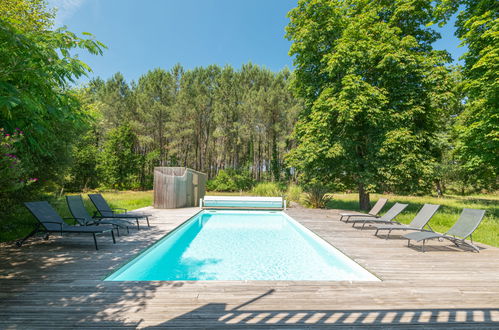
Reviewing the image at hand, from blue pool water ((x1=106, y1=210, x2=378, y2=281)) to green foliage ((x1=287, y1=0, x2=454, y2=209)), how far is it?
16.9ft

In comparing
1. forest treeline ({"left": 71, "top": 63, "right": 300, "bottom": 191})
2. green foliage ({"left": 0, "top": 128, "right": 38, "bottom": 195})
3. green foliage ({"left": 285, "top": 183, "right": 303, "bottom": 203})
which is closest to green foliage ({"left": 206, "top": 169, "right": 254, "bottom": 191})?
forest treeline ({"left": 71, "top": 63, "right": 300, "bottom": 191})

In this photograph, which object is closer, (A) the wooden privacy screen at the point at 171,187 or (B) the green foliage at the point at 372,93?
(B) the green foliage at the point at 372,93

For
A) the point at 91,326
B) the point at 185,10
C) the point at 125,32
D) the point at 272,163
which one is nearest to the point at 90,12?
the point at 125,32

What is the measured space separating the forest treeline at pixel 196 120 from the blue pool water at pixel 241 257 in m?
20.1

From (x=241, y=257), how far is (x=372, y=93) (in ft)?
30.5

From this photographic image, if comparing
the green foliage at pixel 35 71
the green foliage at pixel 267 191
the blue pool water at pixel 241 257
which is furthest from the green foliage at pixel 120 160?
the green foliage at pixel 35 71

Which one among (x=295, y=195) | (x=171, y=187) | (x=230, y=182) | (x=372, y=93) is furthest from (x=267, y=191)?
(x=230, y=182)

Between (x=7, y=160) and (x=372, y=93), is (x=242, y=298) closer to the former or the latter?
(x=7, y=160)

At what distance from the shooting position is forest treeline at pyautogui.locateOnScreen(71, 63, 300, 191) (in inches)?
1054

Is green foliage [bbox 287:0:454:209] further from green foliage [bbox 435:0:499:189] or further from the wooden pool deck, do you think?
the wooden pool deck

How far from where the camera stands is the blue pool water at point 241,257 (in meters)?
4.22

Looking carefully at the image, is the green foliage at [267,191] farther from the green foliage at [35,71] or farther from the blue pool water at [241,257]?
the green foliage at [35,71]

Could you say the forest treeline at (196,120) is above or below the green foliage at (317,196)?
above

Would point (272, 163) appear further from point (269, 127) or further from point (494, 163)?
point (494, 163)
